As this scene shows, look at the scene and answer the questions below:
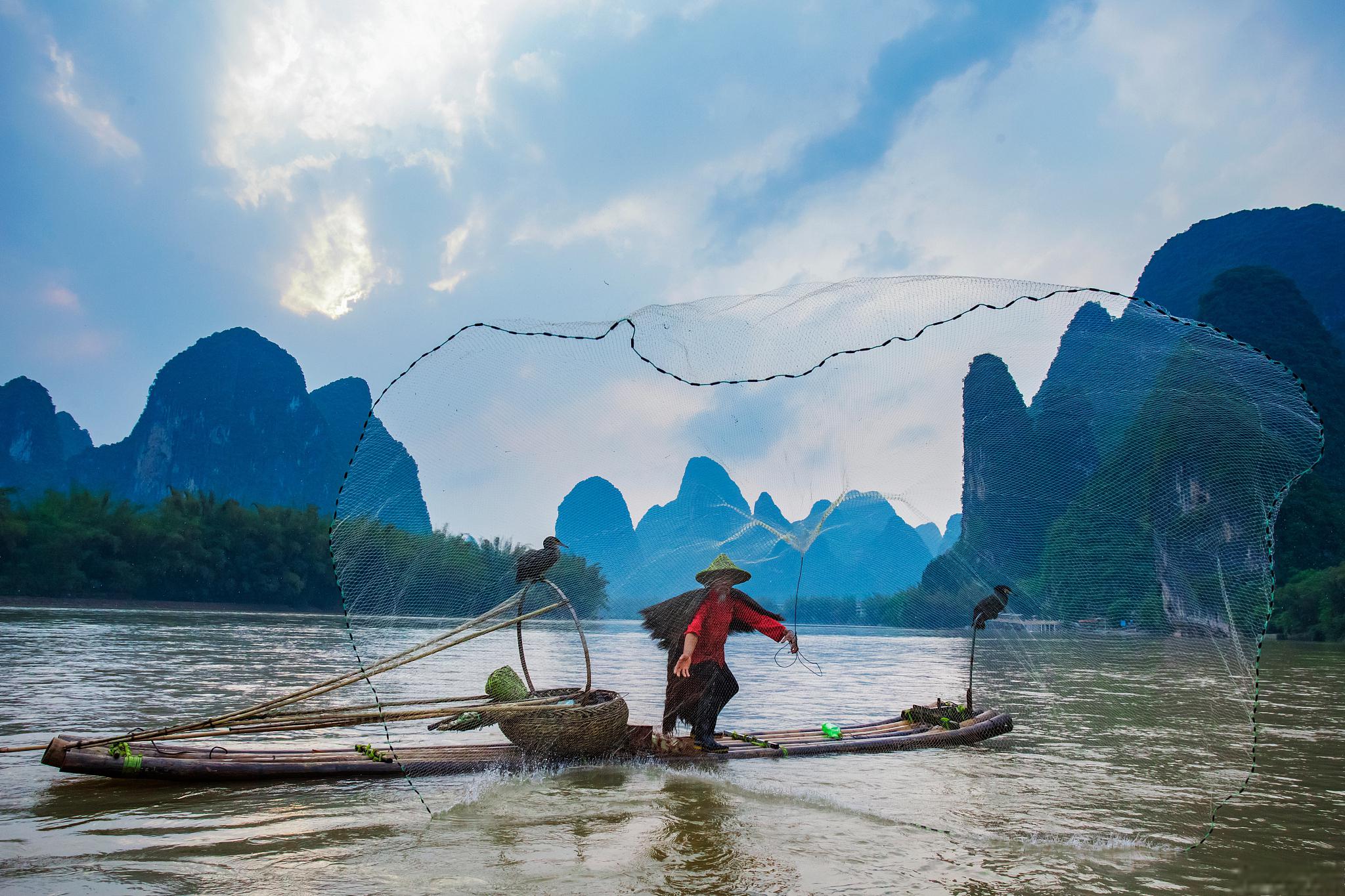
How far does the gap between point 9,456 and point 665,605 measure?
9485cm

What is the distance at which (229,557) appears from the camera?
123 ft

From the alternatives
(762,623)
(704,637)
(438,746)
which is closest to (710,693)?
(704,637)

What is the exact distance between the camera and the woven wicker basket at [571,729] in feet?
16.3

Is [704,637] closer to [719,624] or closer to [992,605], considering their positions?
[719,624]

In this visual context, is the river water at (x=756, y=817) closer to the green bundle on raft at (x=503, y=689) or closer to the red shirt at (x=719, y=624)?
the green bundle on raft at (x=503, y=689)

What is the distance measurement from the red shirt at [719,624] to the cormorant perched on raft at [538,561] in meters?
1.11

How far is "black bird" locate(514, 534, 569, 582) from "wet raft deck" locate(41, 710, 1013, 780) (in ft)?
4.01

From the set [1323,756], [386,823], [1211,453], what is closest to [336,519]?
[386,823]

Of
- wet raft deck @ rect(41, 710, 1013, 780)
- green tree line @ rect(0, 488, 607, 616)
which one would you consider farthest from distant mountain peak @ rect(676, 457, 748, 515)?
green tree line @ rect(0, 488, 607, 616)

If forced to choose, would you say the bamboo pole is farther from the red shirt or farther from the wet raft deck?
the red shirt

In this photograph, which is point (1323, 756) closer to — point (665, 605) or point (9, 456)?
point (665, 605)

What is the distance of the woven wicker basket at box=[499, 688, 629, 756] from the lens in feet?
16.3

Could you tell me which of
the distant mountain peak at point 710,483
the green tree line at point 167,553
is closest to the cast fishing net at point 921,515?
the distant mountain peak at point 710,483

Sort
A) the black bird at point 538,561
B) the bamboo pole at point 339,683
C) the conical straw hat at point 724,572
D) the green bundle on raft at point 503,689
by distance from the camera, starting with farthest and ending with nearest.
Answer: the conical straw hat at point 724,572
the green bundle on raft at point 503,689
the black bird at point 538,561
the bamboo pole at point 339,683
